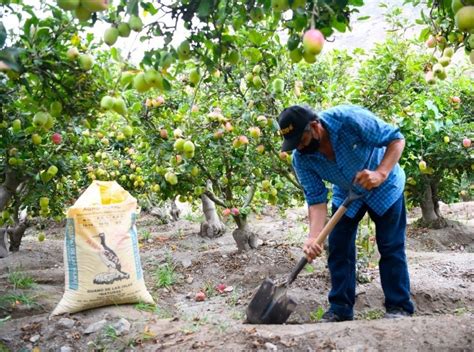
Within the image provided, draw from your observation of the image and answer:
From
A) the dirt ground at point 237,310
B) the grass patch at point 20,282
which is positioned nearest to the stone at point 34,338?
the dirt ground at point 237,310

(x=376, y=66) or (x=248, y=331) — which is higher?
(x=376, y=66)

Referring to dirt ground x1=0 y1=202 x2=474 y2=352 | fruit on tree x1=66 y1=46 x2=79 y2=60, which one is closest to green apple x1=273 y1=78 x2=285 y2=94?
fruit on tree x1=66 y1=46 x2=79 y2=60

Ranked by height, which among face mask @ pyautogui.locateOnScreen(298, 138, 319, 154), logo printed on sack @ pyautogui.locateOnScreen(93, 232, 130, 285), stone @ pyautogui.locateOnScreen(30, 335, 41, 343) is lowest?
stone @ pyautogui.locateOnScreen(30, 335, 41, 343)

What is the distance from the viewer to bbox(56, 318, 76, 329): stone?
9.30 ft

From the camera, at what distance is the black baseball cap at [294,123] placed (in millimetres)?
2559

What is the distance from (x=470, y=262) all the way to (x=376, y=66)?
7.11 ft

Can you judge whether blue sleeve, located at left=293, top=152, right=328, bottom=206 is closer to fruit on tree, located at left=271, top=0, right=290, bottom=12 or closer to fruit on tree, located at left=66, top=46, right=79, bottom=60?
fruit on tree, located at left=66, top=46, right=79, bottom=60

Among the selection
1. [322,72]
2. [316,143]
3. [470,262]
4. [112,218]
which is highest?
[322,72]

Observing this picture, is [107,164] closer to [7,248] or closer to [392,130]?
[7,248]

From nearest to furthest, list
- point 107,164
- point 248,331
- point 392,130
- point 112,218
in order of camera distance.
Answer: point 248,331 < point 392,130 < point 112,218 < point 107,164

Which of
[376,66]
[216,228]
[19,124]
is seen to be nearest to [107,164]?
[216,228]

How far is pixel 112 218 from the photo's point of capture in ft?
10.7

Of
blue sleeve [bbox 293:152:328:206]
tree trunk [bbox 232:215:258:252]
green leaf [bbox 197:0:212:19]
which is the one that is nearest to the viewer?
green leaf [bbox 197:0:212:19]

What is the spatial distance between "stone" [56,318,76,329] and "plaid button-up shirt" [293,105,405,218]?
1649mm
